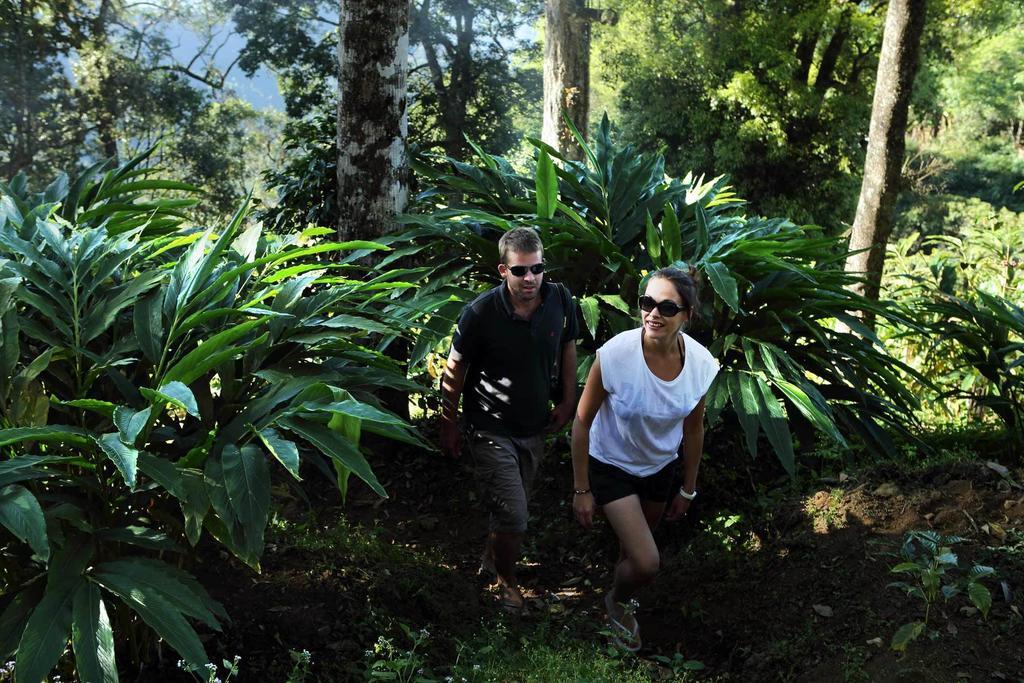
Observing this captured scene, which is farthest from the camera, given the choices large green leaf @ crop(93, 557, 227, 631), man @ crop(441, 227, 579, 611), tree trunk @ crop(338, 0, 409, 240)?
tree trunk @ crop(338, 0, 409, 240)

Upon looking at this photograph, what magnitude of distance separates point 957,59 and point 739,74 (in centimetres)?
758

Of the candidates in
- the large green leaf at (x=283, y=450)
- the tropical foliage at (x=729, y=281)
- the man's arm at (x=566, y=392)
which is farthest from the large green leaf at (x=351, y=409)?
the tropical foliage at (x=729, y=281)

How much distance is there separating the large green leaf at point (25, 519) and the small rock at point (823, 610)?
3.25m

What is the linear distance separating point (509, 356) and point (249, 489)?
1.78 metres

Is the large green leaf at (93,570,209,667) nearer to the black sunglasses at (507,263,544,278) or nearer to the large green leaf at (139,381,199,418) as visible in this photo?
the large green leaf at (139,381,199,418)

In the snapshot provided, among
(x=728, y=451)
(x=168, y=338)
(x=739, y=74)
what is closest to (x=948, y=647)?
(x=728, y=451)

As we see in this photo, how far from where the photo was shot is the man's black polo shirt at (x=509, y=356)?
4562mm

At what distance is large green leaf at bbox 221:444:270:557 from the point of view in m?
3.00

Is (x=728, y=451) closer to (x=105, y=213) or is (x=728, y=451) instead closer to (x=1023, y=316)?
(x=1023, y=316)

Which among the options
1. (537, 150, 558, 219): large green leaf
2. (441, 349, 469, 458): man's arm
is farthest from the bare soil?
(537, 150, 558, 219): large green leaf

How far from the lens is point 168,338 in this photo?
3.49 m

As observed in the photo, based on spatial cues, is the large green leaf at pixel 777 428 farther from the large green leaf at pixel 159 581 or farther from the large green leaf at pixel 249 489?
the large green leaf at pixel 159 581

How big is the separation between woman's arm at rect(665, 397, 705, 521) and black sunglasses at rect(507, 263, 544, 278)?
0.91 m

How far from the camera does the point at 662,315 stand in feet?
12.8
